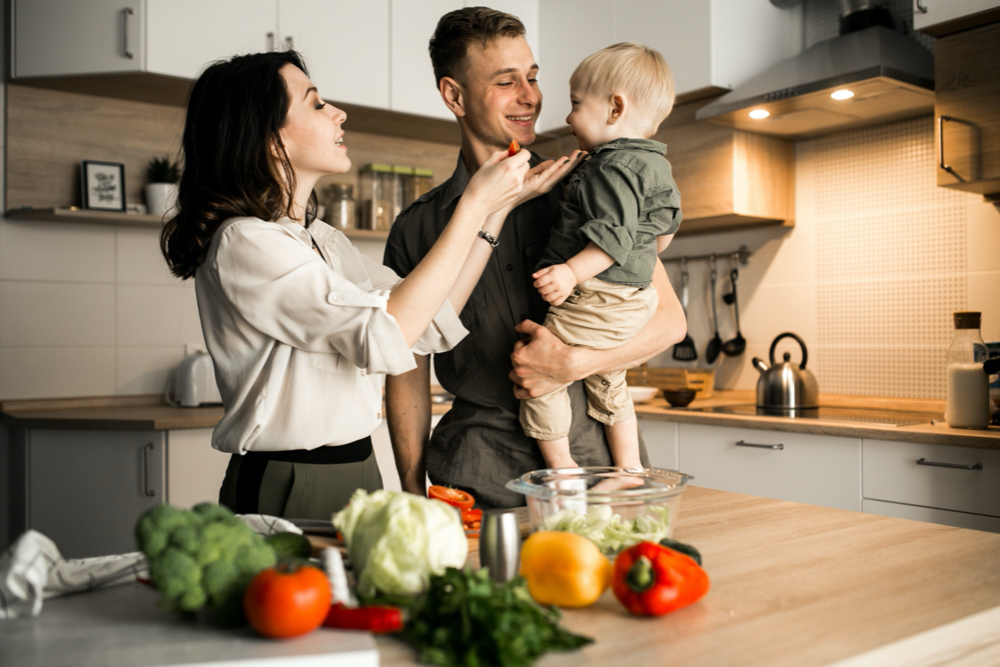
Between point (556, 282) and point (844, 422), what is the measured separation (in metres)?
1.45

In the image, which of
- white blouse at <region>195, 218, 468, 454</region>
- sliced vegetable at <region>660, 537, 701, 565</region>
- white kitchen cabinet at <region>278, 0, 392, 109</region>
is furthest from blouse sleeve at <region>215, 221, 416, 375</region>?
white kitchen cabinet at <region>278, 0, 392, 109</region>

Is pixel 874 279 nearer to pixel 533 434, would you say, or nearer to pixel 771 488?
pixel 771 488

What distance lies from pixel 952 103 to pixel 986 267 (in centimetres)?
59

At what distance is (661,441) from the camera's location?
2.96 m

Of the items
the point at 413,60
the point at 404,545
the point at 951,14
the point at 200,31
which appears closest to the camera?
the point at 404,545

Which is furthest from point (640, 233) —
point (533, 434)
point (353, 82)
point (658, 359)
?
point (658, 359)

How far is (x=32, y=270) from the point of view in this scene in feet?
9.65

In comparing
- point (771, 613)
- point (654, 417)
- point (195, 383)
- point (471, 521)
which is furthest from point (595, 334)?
point (195, 383)

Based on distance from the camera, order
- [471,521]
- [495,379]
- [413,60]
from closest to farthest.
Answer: [471,521], [495,379], [413,60]

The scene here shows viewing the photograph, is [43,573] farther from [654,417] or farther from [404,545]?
[654,417]

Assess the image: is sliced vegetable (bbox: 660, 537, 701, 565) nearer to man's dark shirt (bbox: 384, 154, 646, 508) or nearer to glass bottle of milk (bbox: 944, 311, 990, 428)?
man's dark shirt (bbox: 384, 154, 646, 508)

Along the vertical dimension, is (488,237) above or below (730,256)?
below

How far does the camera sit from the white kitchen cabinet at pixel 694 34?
295 cm

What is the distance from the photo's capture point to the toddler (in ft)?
4.79
